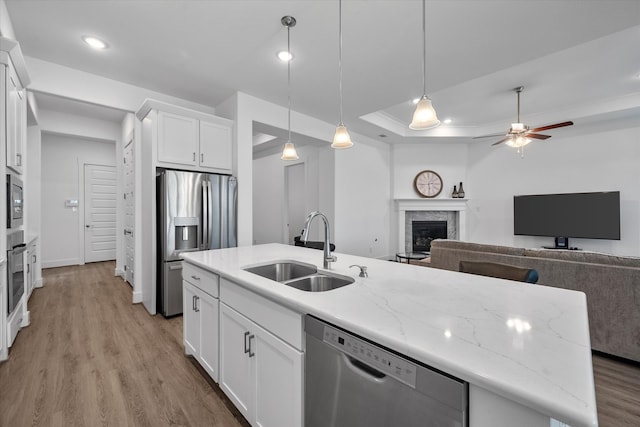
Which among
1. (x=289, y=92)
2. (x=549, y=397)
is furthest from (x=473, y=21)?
(x=549, y=397)

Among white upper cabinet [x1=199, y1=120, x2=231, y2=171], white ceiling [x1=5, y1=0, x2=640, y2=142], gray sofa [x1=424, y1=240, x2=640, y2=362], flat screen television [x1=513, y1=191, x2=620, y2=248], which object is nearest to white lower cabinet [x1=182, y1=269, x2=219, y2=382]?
white upper cabinet [x1=199, y1=120, x2=231, y2=171]

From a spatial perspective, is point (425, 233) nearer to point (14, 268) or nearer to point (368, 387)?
point (368, 387)

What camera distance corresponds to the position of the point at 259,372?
54.8 inches

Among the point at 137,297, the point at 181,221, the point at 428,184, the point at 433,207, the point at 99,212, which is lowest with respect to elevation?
the point at 137,297

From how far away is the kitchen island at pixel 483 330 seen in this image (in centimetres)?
61

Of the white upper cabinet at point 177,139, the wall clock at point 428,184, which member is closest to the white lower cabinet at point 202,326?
the white upper cabinet at point 177,139

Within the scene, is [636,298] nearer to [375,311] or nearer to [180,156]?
[375,311]

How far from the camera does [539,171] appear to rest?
535 centimetres

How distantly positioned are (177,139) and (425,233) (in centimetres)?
532

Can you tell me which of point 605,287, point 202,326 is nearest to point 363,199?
point 605,287

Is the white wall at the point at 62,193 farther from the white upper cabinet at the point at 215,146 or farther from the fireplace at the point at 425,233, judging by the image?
the fireplace at the point at 425,233

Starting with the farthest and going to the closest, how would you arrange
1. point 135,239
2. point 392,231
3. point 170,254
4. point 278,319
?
point 392,231 < point 135,239 < point 170,254 < point 278,319

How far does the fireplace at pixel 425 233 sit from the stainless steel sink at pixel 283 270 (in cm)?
492

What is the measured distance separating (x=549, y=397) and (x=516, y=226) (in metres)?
5.97
